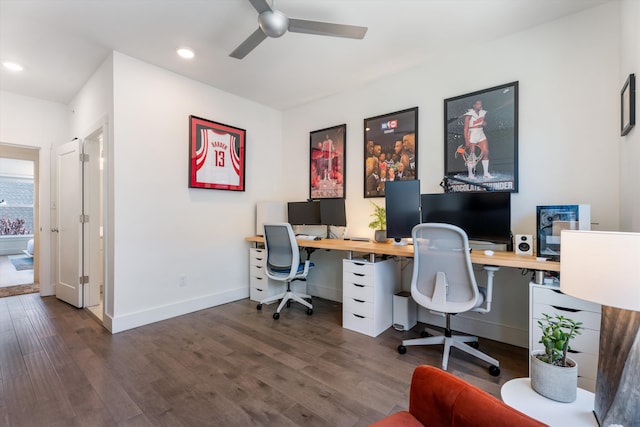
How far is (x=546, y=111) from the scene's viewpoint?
95.3 inches

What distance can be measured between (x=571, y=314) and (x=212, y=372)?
2.41 metres

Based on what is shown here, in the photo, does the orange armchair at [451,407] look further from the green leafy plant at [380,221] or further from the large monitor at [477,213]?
the green leafy plant at [380,221]

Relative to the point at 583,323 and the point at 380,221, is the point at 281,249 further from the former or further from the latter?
the point at 583,323

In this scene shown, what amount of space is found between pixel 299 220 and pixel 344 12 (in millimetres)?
2409


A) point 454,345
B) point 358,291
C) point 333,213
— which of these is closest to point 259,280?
point 333,213

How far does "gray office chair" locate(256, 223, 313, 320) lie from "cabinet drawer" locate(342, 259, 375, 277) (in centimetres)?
62

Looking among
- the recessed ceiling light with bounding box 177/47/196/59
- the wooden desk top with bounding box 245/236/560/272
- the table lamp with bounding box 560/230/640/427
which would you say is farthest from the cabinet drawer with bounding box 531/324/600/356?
the recessed ceiling light with bounding box 177/47/196/59

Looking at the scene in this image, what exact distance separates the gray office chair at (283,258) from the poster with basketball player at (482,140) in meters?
1.68

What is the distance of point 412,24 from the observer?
7.95 feet

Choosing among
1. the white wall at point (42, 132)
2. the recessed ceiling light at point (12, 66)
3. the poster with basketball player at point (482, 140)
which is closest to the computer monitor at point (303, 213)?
the poster with basketball player at point (482, 140)

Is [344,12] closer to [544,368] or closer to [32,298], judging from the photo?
[544,368]

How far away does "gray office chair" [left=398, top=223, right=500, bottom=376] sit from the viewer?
2.03 meters

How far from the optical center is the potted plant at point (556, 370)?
108cm

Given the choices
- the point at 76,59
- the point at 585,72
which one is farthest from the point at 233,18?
the point at 585,72
